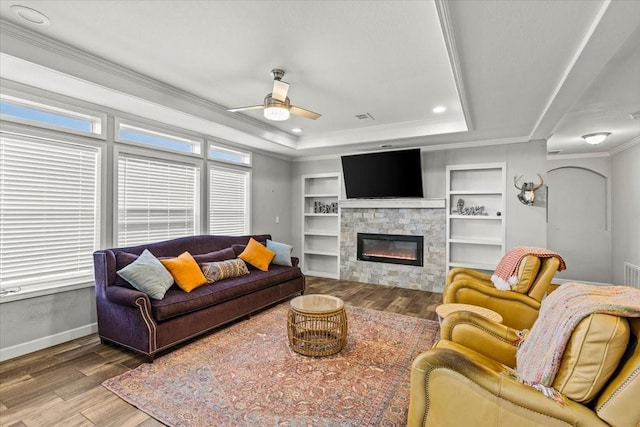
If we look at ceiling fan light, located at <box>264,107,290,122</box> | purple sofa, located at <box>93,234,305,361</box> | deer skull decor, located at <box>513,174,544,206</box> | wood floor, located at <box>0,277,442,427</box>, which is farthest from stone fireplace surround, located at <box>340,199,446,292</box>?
wood floor, located at <box>0,277,442,427</box>

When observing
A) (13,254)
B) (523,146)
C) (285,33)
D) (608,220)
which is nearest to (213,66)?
(285,33)

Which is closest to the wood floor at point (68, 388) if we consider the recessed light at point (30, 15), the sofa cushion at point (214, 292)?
the sofa cushion at point (214, 292)

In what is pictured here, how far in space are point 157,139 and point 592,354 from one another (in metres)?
4.70

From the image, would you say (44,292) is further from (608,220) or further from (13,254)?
(608,220)

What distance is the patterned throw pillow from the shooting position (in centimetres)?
380

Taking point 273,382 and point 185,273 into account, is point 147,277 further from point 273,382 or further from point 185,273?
point 273,382

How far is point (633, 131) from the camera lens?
4.49 meters

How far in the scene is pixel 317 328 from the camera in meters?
3.03

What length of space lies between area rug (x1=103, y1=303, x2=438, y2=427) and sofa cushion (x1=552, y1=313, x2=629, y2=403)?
112 centimetres

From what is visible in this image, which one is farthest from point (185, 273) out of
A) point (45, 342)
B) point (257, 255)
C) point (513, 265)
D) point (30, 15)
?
point (513, 265)

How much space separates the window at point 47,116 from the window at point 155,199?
44cm

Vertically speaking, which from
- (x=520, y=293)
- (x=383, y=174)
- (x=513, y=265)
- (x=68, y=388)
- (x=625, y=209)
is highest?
(x=383, y=174)

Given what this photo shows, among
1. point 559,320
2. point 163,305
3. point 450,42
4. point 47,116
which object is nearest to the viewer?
point 559,320

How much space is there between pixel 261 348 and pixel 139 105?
2.88 m
